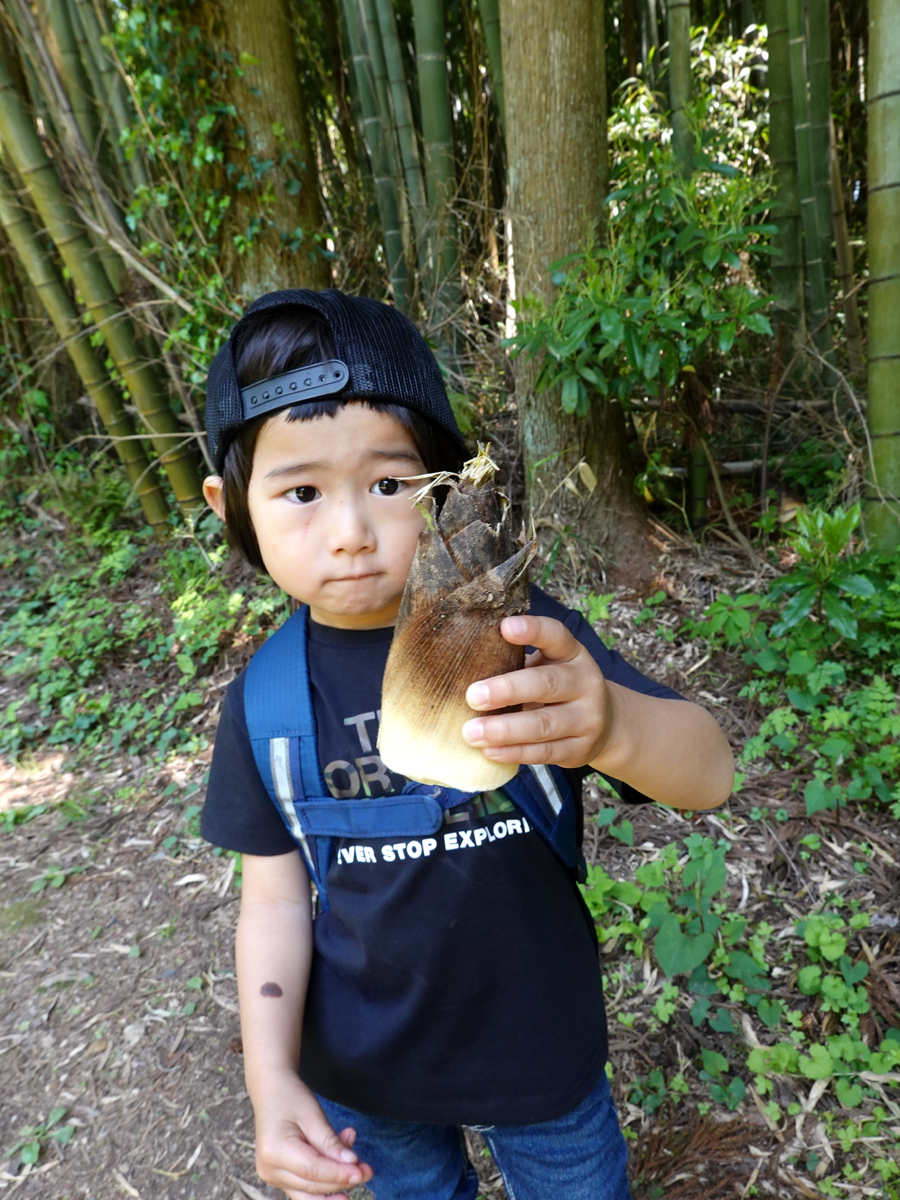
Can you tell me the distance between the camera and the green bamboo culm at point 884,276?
2.40m

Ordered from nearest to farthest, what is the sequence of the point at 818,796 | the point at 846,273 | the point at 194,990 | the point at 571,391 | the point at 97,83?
1. the point at 818,796
2. the point at 194,990
3. the point at 571,391
4. the point at 97,83
5. the point at 846,273

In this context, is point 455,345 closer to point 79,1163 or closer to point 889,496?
point 889,496

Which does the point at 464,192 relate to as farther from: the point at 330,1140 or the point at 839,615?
the point at 330,1140

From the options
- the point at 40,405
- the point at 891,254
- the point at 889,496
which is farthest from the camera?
the point at 40,405

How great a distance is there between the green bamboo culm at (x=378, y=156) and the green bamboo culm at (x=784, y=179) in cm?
210

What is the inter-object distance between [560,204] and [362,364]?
8.22 ft

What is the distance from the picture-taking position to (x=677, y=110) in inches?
116

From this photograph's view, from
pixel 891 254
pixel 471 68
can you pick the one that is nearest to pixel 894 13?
pixel 891 254

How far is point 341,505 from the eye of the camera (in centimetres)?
98

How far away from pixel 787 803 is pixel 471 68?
449cm

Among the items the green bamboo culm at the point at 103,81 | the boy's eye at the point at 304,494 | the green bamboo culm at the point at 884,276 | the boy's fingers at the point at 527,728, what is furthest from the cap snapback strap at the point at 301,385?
the green bamboo culm at the point at 103,81

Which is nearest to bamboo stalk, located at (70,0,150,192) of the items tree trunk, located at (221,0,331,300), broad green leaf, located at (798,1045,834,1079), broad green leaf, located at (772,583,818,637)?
tree trunk, located at (221,0,331,300)

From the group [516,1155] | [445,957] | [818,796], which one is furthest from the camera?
[818,796]

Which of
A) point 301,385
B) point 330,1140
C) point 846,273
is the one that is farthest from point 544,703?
point 846,273
